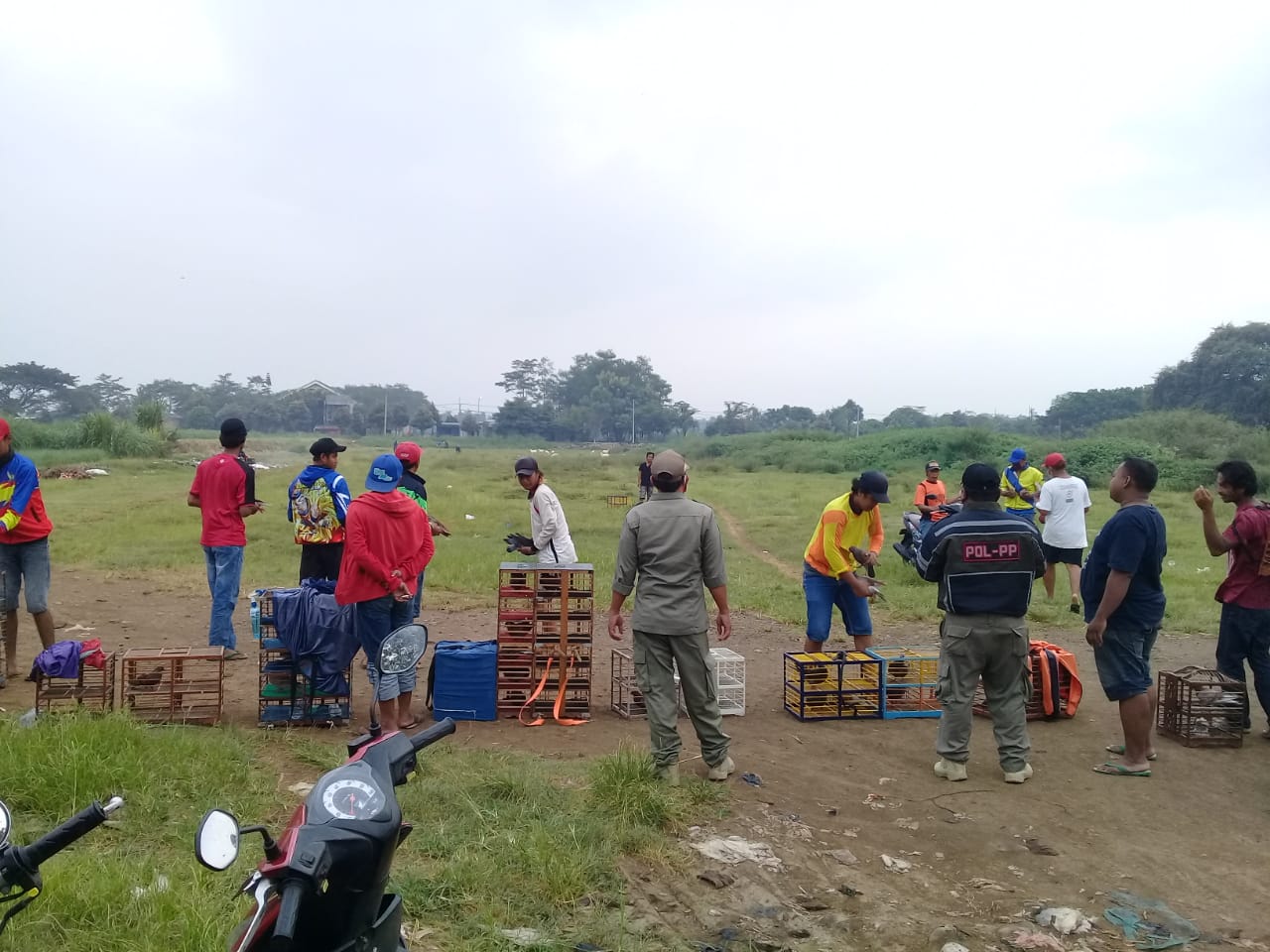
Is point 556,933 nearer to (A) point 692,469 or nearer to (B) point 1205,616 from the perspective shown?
(B) point 1205,616

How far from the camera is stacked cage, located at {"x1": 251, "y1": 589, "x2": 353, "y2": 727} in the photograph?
6.62m

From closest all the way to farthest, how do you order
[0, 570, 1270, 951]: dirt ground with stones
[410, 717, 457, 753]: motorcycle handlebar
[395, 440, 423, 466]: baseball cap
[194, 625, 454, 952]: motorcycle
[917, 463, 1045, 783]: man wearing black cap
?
[194, 625, 454, 952]: motorcycle
[410, 717, 457, 753]: motorcycle handlebar
[0, 570, 1270, 951]: dirt ground with stones
[917, 463, 1045, 783]: man wearing black cap
[395, 440, 423, 466]: baseball cap

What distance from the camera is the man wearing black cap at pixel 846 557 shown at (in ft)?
24.3

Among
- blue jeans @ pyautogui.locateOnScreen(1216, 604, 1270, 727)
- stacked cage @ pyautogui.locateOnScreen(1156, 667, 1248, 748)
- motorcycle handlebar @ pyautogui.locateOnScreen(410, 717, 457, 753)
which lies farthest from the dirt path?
motorcycle handlebar @ pyautogui.locateOnScreen(410, 717, 457, 753)

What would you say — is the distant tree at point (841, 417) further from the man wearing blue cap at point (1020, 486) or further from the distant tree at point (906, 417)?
the man wearing blue cap at point (1020, 486)

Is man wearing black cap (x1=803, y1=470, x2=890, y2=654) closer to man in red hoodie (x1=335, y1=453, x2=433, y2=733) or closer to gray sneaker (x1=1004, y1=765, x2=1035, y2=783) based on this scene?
gray sneaker (x1=1004, y1=765, x2=1035, y2=783)

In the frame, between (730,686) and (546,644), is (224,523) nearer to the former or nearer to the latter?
(546,644)

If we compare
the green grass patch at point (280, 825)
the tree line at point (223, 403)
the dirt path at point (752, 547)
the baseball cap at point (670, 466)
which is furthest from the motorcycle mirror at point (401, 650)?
the tree line at point (223, 403)

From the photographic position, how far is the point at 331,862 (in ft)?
6.63

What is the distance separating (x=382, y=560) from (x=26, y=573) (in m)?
3.17

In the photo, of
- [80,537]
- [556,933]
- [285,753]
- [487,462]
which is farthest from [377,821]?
[487,462]

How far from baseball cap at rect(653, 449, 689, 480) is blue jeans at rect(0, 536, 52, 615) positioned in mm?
4723

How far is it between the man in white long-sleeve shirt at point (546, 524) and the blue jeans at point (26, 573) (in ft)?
11.8

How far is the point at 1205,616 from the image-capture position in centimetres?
1106
